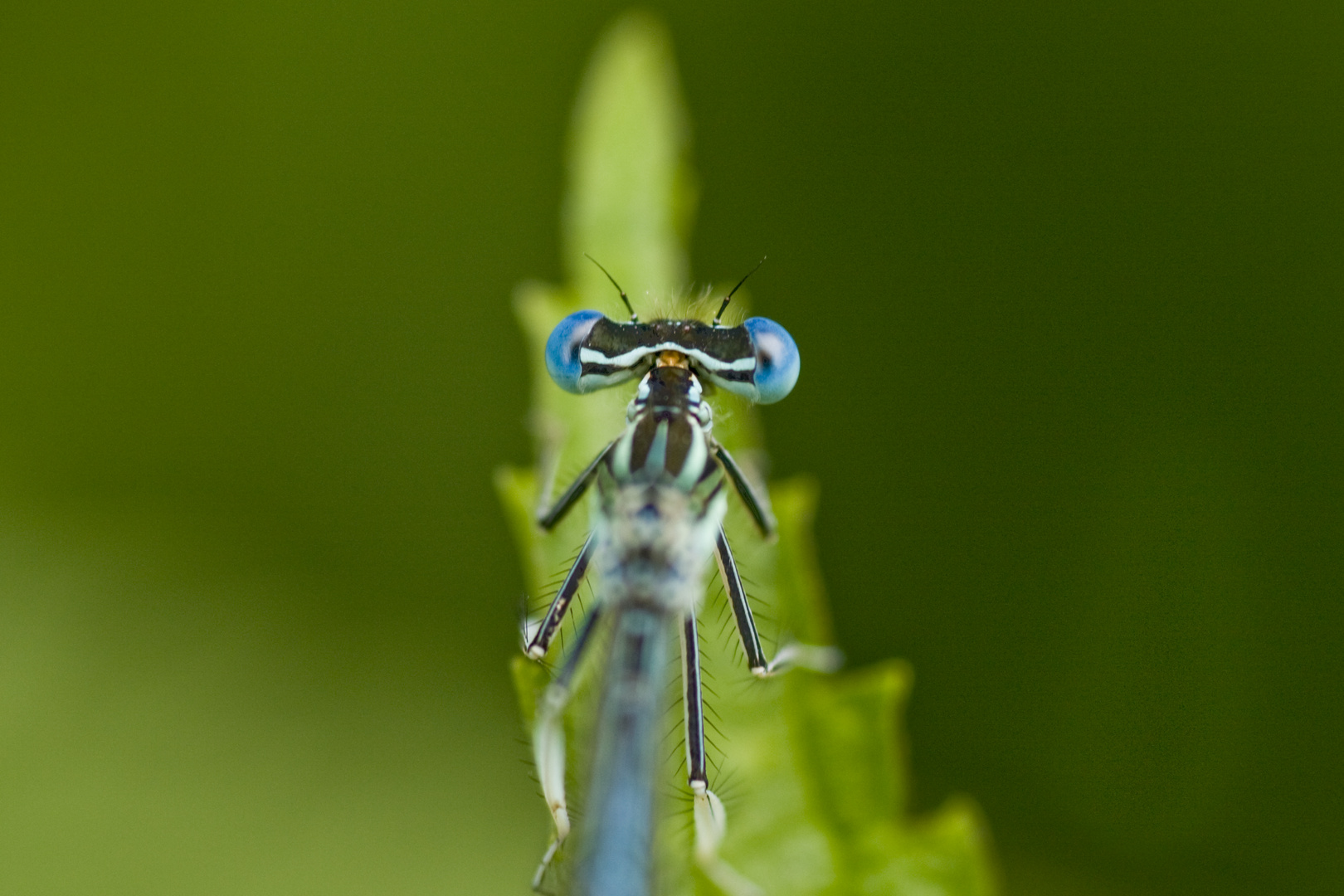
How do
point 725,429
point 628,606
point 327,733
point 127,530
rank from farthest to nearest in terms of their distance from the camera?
point 127,530 < point 327,733 < point 725,429 < point 628,606

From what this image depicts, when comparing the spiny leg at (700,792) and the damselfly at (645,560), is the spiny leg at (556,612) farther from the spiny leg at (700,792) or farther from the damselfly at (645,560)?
the spiny leg at (700,792)

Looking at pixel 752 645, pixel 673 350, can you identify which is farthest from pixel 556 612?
pixel 673 350

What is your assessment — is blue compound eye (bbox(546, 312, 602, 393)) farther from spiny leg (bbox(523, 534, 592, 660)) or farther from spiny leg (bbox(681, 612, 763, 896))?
spiny leg (bbox(681, 612, 763, 896))

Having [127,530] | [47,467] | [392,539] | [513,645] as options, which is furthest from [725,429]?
[47,467]

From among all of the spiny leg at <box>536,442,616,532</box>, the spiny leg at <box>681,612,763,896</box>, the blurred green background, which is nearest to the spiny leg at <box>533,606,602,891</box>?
the spiny leg at <box>681,612,763,896</box>

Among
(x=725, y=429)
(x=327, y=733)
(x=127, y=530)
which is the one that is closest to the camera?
(x=725, y=429)

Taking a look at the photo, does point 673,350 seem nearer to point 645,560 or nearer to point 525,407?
point 645,560

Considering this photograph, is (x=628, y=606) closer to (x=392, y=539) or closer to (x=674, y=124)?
(x=674, y=124)

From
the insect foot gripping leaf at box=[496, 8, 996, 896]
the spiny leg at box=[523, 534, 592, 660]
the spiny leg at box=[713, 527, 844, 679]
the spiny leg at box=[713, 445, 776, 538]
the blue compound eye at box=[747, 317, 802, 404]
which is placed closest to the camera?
the insect foot gripping leaf at box=[496, 8, 996, 896]
